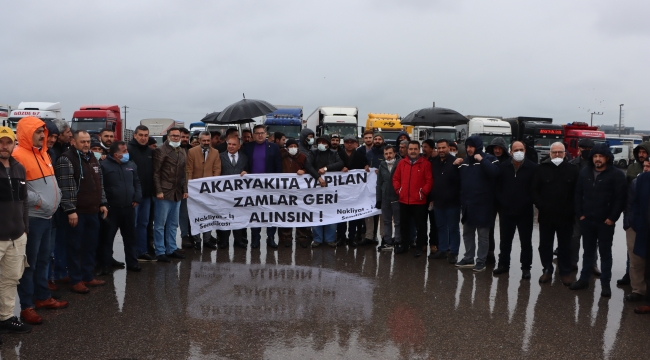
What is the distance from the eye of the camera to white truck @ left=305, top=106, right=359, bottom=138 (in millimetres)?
30359

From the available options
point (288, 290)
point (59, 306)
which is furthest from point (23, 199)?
point (288, 290)

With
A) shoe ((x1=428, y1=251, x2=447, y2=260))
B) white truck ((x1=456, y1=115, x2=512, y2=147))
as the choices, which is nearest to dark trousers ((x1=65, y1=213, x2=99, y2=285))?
shoe ((x1=428, y1=251, x2=447, y2=260))

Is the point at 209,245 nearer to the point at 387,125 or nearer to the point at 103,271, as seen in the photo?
the point at 103,271

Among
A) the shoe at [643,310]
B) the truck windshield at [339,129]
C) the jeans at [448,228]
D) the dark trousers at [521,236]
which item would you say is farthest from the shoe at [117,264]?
the truck windshield at [339,129]

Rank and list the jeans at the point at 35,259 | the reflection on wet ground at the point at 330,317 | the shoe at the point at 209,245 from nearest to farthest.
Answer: the reflection on wet ground at the point at 330,317, the jeans at the point at 35,259, the shoe at the point at 209,245

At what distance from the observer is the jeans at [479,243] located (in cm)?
846

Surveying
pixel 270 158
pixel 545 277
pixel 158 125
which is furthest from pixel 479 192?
pixel 158 125

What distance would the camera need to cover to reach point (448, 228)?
921 cm

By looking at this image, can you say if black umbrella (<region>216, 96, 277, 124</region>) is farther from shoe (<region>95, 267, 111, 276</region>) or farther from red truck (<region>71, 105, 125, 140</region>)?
red truck (<region>71, 105, 125, 140</region>)

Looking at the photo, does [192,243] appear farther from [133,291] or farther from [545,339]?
[545,339]

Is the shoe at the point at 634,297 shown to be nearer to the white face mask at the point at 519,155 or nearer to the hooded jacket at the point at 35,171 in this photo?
the white face mask at the point at 519,155

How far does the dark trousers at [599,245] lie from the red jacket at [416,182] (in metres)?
2.49

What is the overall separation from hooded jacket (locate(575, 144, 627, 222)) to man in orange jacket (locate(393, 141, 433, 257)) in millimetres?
2557

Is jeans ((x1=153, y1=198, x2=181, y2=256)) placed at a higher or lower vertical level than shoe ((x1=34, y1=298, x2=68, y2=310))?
higher
